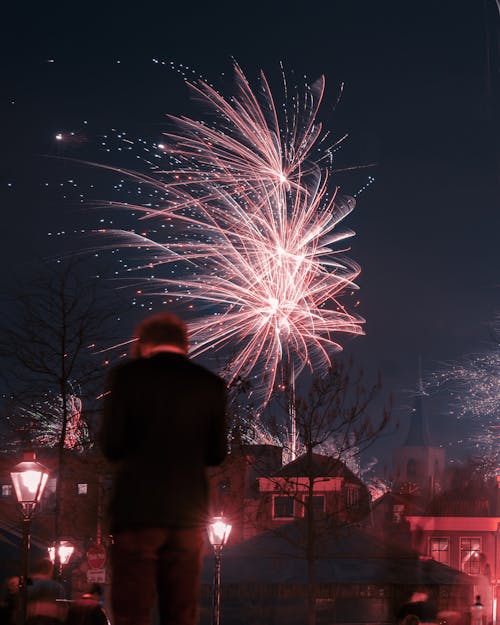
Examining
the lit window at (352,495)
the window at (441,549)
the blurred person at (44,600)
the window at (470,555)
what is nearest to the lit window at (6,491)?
the lit window at (352,495)

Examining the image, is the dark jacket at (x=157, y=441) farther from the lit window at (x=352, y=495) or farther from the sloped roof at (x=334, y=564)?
the lit window at (x=352, y=495)

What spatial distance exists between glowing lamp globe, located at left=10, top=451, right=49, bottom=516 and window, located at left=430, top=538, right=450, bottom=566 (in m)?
50.2

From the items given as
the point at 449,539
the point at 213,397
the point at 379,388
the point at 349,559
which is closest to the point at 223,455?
the point at 213,397

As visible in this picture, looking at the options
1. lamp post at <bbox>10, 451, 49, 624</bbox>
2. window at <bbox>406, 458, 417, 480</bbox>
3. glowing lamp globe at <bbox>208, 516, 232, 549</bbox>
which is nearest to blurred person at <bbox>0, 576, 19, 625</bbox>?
lamp post at <bbox>10, 451, 49, 624</bbox>

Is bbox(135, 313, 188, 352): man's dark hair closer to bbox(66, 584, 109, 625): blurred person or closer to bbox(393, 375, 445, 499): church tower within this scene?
bbox(66, 584, 109, 625): blurred person

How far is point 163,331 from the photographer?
4215mm

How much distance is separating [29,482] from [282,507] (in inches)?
1654

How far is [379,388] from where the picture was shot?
3916 cm

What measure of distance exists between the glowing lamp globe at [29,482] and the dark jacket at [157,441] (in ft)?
40.6

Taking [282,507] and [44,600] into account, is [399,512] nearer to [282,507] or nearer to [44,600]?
[282,507]

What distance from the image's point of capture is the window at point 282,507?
186 feet

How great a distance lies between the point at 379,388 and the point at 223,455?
3543 cm

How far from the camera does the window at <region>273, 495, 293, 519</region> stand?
5675 cm

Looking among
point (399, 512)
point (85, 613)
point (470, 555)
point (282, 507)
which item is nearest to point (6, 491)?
point (282, 507)
